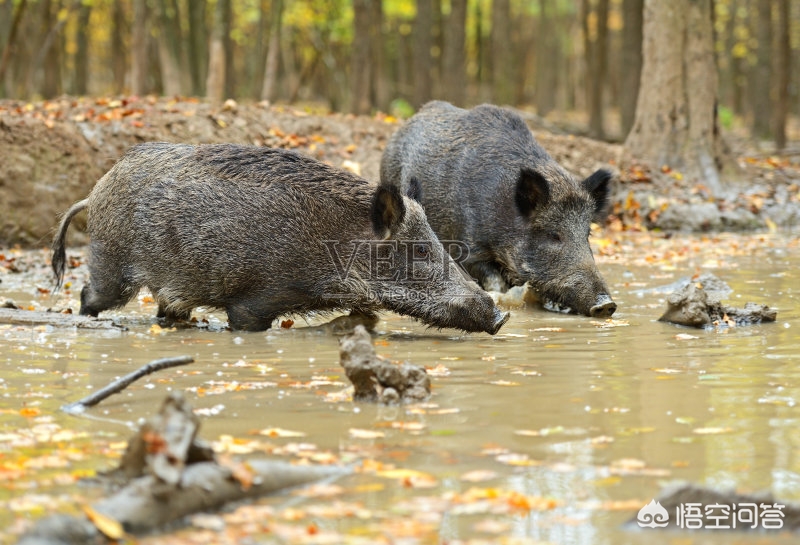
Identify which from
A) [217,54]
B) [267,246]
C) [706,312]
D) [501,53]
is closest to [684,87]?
[706,312]

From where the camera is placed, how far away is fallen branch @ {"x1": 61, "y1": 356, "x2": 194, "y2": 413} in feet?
16.3

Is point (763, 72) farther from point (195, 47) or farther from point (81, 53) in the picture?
point (81, 53)

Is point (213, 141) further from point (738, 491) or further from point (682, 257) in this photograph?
point (738, 491)

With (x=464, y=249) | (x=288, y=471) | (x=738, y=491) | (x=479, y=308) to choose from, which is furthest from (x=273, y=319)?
(x=738, y=491)

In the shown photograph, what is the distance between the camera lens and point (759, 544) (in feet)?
11.0

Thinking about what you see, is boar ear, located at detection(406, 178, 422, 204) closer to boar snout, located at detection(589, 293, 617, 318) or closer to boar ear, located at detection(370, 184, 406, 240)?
boar ear, located at detection(370, 184, 406, 240)

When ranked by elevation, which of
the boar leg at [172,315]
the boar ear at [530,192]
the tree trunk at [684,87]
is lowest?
the boar leg at [172,315]

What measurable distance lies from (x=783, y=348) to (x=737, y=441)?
2.44 m

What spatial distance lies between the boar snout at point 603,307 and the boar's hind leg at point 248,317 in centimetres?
257

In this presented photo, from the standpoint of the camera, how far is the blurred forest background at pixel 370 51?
19.9 metres

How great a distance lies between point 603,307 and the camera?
27.2 feet

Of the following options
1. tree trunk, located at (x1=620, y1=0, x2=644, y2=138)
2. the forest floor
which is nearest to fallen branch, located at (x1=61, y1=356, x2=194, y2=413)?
the forest floor

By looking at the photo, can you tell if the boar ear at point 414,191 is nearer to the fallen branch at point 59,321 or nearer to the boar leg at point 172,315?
the boar leg at point 172,315

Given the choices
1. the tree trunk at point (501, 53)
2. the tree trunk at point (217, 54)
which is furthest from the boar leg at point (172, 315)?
the tree trunk at point (501, 53)
